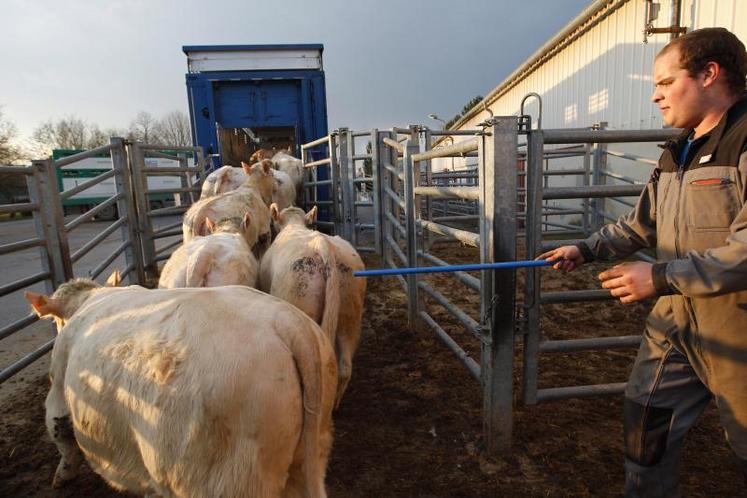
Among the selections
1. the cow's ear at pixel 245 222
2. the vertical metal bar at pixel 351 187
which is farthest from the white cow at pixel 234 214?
the vertical metal bar at pixel 351 187

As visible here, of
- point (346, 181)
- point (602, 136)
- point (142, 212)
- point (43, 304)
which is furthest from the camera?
point (346, 181)

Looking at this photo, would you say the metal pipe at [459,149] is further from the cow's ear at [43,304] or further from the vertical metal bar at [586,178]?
the vertical metal bar at [586,178]

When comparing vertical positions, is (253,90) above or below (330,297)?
above

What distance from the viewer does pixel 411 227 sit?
459 centimetres

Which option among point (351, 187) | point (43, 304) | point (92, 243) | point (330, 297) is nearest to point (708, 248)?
point (330, 297)

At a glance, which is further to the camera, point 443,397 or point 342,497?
point 443,397

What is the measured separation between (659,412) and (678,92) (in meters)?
1.33

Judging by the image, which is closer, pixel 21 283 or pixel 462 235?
pixel 462 235

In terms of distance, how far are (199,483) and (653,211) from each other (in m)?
2.19

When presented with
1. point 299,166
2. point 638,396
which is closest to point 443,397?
point 638,396

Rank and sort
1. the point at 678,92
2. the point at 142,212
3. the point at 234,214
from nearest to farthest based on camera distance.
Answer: the point at 678,92 → the point at 234,214 → the point at 142,212

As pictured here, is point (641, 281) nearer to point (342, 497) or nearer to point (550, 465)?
point (550, 465)

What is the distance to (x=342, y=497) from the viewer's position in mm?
2479

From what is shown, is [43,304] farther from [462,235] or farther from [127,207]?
[127,207]
